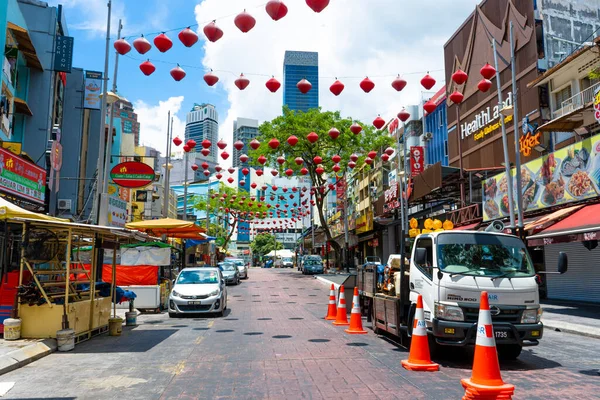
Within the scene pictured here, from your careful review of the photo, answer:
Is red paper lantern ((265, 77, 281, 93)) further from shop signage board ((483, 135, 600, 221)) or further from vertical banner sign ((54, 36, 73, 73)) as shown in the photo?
vertical banner sign ((54, 36, 73, 73))

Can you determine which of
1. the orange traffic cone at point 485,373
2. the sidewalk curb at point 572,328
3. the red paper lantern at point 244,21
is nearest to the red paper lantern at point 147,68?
the red paper lantern at point 244,21

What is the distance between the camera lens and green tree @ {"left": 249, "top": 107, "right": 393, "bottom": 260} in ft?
133

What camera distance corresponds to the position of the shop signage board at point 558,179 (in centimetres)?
1672

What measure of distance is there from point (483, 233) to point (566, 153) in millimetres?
11965

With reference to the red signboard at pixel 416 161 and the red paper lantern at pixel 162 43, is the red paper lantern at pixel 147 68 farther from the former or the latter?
the red signboard at pixel 416 161

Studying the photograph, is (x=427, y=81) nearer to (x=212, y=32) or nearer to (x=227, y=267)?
(x=212, y=32)

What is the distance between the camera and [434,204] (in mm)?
37188

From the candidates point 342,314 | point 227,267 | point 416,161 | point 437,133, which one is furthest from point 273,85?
point 437,133

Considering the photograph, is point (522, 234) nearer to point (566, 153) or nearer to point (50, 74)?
point (566, 153)

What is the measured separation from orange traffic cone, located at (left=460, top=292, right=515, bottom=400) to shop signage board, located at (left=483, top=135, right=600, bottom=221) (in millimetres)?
13097

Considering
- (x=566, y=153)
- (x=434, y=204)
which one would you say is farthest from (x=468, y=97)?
(x=566, y=153)

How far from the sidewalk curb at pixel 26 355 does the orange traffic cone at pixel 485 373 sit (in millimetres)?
6792

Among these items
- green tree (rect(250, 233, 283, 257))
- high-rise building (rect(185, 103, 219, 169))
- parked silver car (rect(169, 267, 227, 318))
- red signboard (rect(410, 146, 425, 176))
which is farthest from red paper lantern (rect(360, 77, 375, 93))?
green tree (rect(250, 233, 283, 257))

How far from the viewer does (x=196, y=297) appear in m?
14.9
